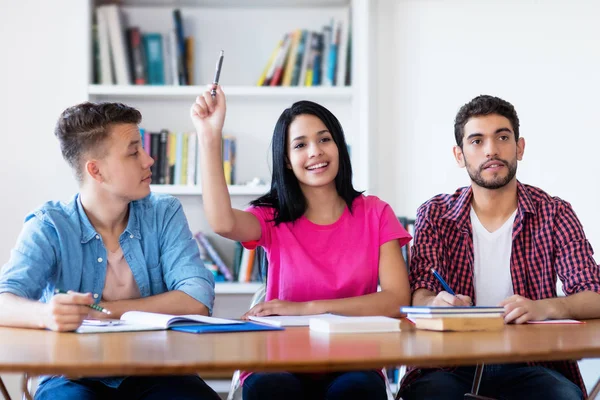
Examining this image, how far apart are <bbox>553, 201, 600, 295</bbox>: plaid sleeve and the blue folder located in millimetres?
893

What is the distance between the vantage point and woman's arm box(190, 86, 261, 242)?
189 cm

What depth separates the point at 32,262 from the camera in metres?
1.79

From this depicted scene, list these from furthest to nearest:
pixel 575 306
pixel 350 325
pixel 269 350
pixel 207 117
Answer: pixel 207 117 < pixel 575 306 < pixel 350 325 < pixel 269 350

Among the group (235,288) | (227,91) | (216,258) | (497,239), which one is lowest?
(235,288)

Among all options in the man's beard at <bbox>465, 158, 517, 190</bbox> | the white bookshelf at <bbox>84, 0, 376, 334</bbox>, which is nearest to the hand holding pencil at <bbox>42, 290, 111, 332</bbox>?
the man's beard at <bbox>465, 158, 517, 190</bbox>

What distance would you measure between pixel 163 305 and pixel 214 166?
1.24 feet

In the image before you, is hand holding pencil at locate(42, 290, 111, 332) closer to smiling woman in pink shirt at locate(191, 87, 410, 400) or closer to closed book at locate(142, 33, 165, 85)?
smiling woman in pink shirt at locate(191, 87, 410, 400)

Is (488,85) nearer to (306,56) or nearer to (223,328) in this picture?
(306,56)

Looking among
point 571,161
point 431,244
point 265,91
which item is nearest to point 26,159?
point 265,91

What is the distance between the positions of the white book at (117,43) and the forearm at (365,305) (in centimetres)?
202

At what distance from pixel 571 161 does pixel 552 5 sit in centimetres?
72

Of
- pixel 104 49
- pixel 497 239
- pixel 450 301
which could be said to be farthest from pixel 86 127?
pixel 104 49

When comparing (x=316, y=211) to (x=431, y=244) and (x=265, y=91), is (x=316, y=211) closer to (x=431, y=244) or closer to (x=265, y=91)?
(x=431, y=244)

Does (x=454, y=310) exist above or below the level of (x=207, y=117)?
below
